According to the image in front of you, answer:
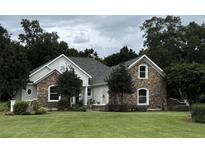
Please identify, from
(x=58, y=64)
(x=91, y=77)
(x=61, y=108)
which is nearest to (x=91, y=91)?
(x=91, y=77)

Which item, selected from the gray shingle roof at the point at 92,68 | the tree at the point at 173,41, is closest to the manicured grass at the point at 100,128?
the gray shingle roof at the point at 92,68

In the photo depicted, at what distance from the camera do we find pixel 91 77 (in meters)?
43.2

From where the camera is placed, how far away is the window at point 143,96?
40.8 meters

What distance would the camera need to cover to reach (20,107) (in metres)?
29.4

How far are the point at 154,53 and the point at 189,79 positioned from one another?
14.7m

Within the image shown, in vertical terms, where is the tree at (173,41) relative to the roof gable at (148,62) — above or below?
above

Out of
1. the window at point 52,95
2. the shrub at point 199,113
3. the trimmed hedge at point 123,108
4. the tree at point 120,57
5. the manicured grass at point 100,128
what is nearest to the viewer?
the manicured grass at point 100,128

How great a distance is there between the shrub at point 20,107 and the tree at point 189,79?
16194mm

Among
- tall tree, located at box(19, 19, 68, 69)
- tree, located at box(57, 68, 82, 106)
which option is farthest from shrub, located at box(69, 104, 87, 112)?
tall tree, located at box(19, 19, 68, 69)

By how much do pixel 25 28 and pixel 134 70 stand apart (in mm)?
27907

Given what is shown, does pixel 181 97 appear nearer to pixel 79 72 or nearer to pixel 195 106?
pixel 79 72

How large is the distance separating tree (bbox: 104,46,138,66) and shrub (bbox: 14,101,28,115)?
103 feet

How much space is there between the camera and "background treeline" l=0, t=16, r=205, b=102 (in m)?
38.5

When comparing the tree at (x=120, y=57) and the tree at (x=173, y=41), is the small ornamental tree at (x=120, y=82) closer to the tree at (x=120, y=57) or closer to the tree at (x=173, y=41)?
the tree at (x=173, y=41)
